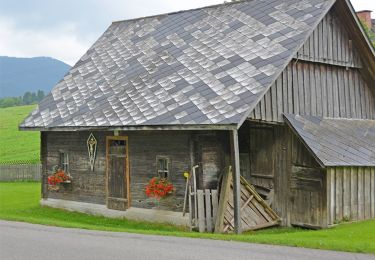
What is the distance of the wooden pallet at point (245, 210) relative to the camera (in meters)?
17.8

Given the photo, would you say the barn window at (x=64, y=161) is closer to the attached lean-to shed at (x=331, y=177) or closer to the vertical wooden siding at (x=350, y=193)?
the attached lean-to shed at (x=331, y=177)

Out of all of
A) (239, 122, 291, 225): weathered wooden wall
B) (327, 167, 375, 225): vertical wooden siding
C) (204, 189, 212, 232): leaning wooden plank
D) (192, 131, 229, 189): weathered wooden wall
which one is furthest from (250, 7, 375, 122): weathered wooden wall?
(204, 189, 212, 232): leaning wooden plank

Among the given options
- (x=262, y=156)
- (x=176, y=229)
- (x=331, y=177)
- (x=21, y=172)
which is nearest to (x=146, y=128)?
(x=176, y=229)

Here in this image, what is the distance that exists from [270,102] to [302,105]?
1783 millimetres

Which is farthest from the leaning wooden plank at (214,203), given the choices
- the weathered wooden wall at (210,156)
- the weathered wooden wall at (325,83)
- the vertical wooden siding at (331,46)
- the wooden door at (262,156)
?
the vertical wooden siding at (331,46)

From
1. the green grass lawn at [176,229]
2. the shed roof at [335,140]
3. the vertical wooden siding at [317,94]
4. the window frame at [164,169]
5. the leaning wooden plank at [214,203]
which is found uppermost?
the vertical wooden siding at [317,94]

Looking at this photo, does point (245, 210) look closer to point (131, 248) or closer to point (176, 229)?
point (176, 229)

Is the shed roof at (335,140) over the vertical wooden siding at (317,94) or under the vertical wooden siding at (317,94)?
under

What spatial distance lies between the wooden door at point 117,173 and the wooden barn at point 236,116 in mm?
57

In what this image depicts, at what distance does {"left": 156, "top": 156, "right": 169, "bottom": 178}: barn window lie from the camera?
19953 mm

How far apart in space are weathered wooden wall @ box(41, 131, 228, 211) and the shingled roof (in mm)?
982

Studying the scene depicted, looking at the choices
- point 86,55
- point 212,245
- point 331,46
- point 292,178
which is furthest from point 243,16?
point 212,245

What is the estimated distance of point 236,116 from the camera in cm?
1641

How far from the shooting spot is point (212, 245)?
43.8ft
